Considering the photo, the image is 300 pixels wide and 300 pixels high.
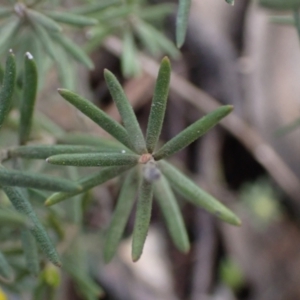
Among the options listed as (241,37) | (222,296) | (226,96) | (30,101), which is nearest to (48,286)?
(30,101)

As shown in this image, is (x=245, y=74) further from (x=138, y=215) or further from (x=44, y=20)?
(x=138, y=215)

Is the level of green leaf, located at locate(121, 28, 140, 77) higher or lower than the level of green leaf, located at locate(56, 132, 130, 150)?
higher

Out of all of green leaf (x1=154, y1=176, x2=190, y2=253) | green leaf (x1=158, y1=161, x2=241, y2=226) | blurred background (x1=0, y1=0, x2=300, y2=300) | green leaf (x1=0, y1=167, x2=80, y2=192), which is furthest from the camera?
blurred background (x1=0, y1=0, x2=300, y2=300)

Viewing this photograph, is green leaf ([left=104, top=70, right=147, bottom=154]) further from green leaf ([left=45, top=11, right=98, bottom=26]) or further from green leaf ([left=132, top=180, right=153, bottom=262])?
green leaf ([left=45, top=11, right=98, bottom=26])

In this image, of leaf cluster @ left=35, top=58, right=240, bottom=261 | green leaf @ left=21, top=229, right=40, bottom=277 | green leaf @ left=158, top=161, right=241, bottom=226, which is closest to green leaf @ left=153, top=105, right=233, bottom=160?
leaf cluster @ left=35, top=58, right=240, bottom=261

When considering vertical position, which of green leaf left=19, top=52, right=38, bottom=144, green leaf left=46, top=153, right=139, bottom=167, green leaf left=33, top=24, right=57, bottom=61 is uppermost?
green leaf left=33, top=24, right=57, bottom=61

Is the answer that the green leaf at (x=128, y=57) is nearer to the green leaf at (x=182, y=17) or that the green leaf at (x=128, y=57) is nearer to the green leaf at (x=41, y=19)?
the green leaf at (x=41, y=19)
